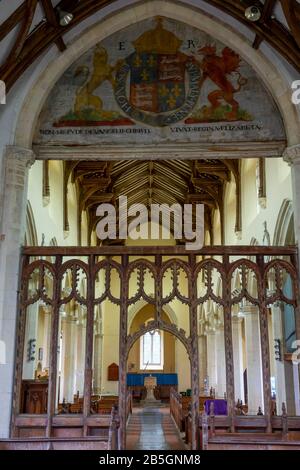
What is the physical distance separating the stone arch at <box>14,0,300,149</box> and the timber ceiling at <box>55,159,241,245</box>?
18.0 feet

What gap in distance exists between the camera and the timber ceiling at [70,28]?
25.6 ft

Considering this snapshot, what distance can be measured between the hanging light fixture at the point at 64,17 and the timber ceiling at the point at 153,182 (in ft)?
21.0

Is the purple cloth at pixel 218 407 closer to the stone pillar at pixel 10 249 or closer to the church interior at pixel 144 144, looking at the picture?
the church interior at pixel 144 144

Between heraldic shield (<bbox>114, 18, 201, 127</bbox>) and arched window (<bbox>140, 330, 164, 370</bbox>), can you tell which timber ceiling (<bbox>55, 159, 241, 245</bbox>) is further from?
arched window (<bbox>140, 330, 164, 370</bbox>)

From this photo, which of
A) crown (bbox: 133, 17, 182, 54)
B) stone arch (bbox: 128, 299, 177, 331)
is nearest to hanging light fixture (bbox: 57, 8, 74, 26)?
crown (bbox: 133, 17, 182, 54)

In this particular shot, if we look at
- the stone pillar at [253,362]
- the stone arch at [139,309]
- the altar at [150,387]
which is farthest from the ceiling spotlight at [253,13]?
the stone arch at [139,309]

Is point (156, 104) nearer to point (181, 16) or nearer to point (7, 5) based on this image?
point (181, 16)

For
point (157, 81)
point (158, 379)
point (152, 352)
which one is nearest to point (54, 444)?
point (157, 81)

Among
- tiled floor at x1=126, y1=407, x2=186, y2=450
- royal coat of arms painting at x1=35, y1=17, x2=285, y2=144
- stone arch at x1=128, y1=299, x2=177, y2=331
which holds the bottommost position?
tiled floor at x1=126, y1=407, x2=186, y2=450

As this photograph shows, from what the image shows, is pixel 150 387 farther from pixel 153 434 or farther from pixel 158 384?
pixel 153 434

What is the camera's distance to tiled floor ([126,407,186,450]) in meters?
10.1

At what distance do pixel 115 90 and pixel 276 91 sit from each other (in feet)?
8.84

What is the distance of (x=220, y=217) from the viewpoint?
1777 centimetres
